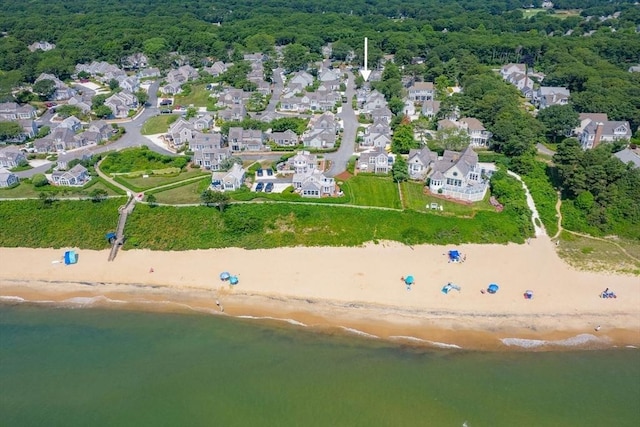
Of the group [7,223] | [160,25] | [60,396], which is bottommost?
[60,396]

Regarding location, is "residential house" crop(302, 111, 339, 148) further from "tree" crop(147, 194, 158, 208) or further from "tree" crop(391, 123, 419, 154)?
"tree" crop(147, 194, 158, 208)

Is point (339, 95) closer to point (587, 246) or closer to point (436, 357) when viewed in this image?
point (587, 246)

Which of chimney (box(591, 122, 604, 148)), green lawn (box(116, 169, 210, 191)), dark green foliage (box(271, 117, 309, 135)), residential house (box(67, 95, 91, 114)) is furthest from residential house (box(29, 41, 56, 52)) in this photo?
chimney (box(591, 122, 604, 148))

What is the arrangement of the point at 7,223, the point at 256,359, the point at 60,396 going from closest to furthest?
1. the point at 60,396
2. the point at 256,359
3. the point at 7,223

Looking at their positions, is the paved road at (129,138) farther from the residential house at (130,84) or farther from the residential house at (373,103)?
the residential house at (373,103)

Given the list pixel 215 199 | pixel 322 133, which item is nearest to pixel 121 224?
pixel 215 199

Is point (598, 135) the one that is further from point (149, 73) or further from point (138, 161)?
point (149, 73)

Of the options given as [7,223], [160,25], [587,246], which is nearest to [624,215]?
[587,246]

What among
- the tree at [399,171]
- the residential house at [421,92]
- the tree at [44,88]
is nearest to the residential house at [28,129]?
the tree at [44,88]
